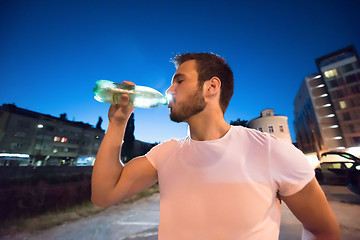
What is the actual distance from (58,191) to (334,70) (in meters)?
51.7

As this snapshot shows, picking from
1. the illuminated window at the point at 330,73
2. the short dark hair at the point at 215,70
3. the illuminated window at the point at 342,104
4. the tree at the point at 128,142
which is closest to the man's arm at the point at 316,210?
the short dark hair at the point at 215,70

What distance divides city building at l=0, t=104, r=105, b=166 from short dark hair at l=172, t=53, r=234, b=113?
41476mm

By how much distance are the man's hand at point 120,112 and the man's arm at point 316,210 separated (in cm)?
141

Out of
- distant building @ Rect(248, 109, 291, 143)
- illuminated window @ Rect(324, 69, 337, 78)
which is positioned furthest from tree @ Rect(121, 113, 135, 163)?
illuminated window @ Rect(324, 69, 337, 78)

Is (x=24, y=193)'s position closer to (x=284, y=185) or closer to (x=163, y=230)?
(x=163, y=230)

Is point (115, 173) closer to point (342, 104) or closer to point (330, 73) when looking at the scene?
point (342, 104)

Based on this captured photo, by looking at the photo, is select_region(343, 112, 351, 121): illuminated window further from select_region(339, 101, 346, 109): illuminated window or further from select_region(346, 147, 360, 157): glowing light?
select_region(346, 147, 360, 157): glowing light

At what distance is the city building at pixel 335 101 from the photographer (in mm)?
32156

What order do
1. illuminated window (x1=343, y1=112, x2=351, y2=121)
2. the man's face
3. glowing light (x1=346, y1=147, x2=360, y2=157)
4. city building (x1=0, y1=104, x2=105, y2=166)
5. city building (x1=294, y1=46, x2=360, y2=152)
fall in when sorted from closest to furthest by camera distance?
the man's face
glowing light (x1=346, y1=147, x2=360, y2=157)
city building (x1=0, y1=104, x2=105, y2=166)
city building (x1=294, y1=46, x2=360, y2=152)
illuminated window (x1=343, y1=112, x2=351, y2=121)

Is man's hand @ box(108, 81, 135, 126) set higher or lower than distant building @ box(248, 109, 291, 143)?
lower

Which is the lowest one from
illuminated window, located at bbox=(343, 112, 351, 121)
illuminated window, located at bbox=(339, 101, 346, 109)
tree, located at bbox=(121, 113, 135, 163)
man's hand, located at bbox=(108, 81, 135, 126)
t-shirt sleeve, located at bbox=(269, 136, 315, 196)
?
t-shirt sleeve, located at bbox=(269, 136, 315, 196)

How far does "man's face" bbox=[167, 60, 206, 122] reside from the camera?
137 centimetres

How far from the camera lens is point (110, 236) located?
3.90m

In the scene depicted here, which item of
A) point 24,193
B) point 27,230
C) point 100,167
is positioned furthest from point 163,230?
point 24,193
